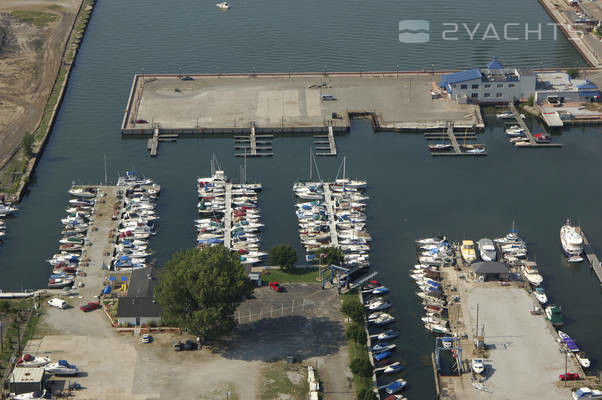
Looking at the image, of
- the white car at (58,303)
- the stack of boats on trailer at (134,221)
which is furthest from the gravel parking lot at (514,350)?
the white car at (58,303)

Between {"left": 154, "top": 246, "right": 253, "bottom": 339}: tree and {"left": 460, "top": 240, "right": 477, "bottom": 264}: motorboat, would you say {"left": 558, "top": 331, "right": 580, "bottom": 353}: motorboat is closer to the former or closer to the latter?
{"left": 460, "top": 240, "right": 477, "bottom": 264}: motorboat

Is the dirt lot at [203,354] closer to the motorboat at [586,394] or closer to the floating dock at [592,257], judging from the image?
the motorboat at [586,394]

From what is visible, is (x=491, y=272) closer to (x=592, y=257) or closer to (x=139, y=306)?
(x=592, y=257)

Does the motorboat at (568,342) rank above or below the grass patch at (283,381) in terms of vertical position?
above

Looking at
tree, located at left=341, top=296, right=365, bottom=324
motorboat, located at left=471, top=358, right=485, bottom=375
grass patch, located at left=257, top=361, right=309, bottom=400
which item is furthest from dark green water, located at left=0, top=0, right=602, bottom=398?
grass patch, located at left=257, top=361, right=309, bottom=400

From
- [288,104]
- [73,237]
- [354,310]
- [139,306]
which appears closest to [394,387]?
[354,310]
